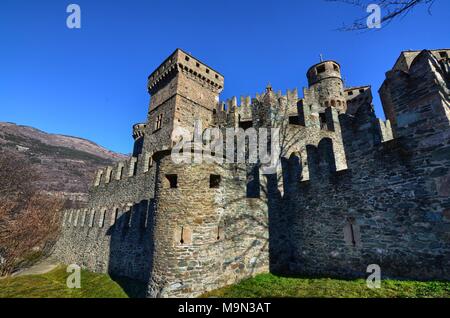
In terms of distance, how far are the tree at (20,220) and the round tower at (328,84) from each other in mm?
29956

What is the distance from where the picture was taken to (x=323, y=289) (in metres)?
6.11

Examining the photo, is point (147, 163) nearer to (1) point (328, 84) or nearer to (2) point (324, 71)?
(1) point (328, 84)

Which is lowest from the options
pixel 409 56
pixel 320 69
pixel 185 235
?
pixel 185 235

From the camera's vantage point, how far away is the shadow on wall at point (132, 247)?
10.5m

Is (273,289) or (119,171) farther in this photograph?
(119,171)

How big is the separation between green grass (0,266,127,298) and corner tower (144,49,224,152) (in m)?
12.2

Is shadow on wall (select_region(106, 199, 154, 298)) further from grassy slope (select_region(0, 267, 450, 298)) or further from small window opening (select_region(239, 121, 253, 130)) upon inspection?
small window opening (select_region(239, 121, 253, 130))

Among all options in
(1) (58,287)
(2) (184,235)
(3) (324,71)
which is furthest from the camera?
(3) (324,71)

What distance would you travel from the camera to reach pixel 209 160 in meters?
8.42

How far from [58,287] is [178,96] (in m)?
17.8

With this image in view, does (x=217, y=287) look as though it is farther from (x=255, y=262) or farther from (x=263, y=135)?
(x=263, y=135)

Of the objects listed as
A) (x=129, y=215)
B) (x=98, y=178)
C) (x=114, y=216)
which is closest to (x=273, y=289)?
(x=129, y=215)

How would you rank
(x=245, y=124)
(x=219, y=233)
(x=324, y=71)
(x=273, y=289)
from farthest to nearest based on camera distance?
(x=324, y=71) → (x=245, y=124) → (x=219, y=233) → (x=273, y=289)
